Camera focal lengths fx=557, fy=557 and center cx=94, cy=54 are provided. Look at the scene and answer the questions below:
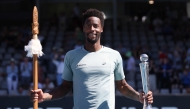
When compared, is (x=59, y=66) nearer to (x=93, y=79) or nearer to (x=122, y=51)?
(x=122, y=51)

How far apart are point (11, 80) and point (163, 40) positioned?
648 centimetres

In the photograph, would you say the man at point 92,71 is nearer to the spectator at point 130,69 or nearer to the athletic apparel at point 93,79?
the athletic apparel at point 93,79

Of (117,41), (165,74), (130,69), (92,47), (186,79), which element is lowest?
(92,47)

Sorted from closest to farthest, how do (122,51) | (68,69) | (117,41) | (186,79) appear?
(68,69), (186,79), (122,51), (117,41)

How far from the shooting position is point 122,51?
1744 centimetres

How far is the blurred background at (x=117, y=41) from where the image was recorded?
15016 mm

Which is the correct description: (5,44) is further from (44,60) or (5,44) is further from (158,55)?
(158,55)

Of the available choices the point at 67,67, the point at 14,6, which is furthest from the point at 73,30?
the point at 67,67

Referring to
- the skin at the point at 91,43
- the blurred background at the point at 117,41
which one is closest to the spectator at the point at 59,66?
the blurred background at the point at 117,41

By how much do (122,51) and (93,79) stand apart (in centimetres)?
1279

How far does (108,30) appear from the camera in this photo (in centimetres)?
2041

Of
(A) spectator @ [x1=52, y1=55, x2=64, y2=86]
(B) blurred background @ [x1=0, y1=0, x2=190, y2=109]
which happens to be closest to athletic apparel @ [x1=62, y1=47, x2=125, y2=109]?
(B) blurred background @ [x1=0, y1=0, x2=190, y2=109]

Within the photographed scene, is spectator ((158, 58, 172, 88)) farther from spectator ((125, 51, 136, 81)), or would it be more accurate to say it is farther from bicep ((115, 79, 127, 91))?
bicep ((115, 79, 127, 91))

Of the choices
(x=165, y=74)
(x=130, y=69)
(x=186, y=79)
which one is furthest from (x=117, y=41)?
(x=186, y=79)
